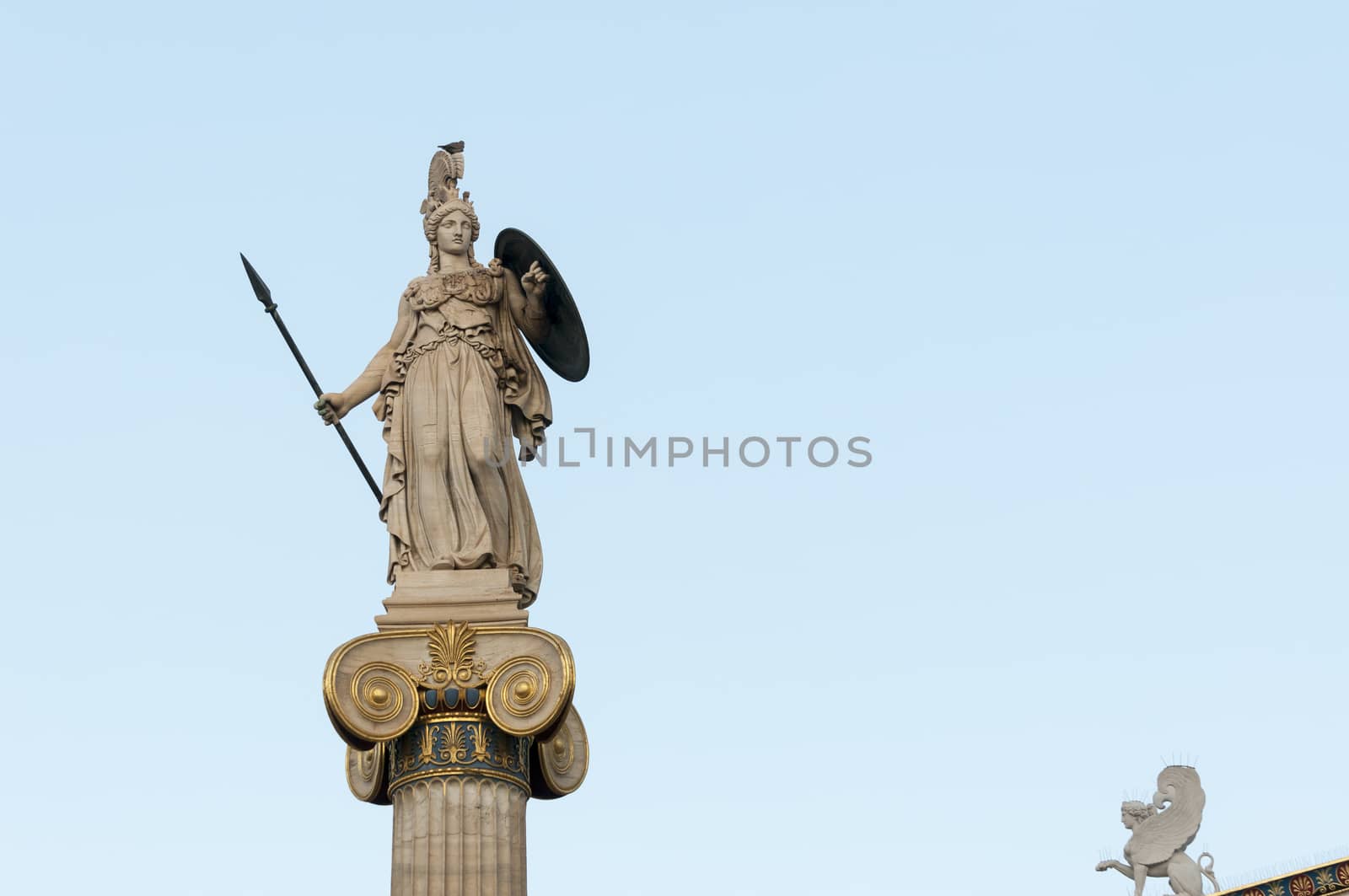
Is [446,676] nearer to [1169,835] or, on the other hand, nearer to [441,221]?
[441,221]

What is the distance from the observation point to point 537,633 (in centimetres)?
2889

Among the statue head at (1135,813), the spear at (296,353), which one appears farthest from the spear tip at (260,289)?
the statue head at (1135,813)

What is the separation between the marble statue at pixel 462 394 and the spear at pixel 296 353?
1.04 ft

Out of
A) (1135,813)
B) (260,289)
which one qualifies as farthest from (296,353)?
(1135,813)

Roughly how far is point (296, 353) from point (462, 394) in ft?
7.43

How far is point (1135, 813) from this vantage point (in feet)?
109

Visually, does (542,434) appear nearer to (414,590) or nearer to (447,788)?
(414,590)

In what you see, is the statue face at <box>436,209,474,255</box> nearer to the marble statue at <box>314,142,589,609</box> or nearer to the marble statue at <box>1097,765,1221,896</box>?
the marble statue at <box>314,142,589,609</box>

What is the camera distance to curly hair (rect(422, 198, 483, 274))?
31844 millimetres

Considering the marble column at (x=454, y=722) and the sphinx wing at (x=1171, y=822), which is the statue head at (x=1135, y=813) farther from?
the marble column at (x=454, y=722)

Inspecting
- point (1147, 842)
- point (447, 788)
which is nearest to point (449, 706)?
point (447, 788)

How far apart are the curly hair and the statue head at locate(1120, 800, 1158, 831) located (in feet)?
36.5

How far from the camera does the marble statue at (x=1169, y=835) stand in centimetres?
3272

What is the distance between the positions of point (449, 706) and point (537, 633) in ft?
4.28
